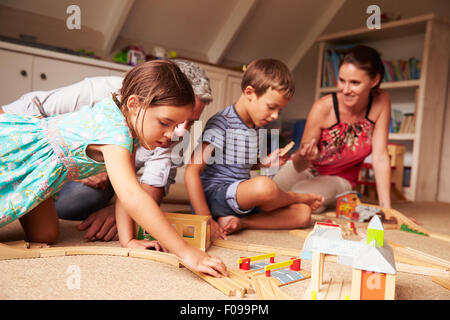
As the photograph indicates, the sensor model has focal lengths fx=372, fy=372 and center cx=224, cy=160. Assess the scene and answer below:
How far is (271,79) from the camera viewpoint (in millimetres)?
1201

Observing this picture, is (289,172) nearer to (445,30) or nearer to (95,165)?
(95,165)

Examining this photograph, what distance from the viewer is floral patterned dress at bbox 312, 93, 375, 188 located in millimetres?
1769

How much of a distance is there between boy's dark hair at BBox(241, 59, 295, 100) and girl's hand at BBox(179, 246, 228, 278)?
67 centimetres

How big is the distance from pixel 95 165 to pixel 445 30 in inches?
103

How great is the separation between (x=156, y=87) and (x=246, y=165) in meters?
0.59

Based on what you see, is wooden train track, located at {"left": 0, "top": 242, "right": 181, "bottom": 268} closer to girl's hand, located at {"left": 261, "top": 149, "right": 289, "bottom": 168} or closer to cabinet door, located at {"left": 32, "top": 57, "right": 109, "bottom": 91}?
girl's hand, located at {"left": 261, "top": 149, "right": 289, "bottom": 168}

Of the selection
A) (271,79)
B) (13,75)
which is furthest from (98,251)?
(13,75)

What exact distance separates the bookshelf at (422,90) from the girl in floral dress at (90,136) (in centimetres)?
215

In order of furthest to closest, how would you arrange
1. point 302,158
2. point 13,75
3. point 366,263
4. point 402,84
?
point 402,84 → point 13,75 → point 302,158 → point 366,263

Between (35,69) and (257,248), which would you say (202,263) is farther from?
(35,69)

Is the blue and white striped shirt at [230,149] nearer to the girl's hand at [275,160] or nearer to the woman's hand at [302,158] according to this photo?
the girl's hand at [275,160]

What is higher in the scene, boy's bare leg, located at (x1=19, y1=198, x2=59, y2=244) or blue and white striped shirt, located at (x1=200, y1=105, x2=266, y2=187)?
blue and white striped shirt, located at (x1=200, y1=105, x2=266, y2=187)

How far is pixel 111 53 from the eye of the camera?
2.70m

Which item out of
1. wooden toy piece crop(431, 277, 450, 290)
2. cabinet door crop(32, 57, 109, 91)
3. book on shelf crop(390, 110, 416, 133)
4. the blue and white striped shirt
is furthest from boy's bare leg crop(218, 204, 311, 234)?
book on shelf crop(390, 110, 416, 133)
